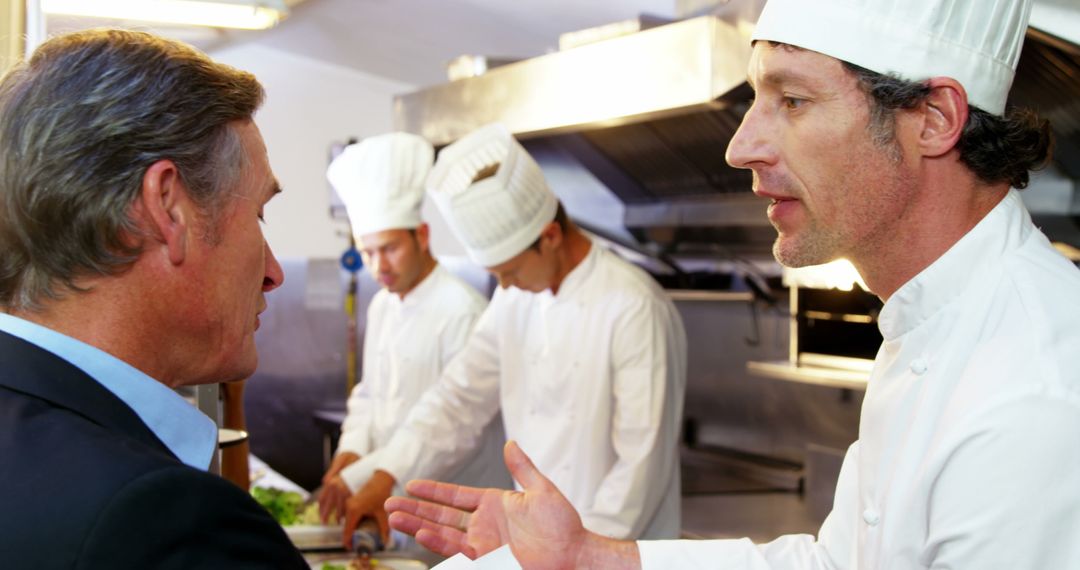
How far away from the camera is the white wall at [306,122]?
Result: 6344mm

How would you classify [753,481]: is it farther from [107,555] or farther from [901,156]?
[107,555]

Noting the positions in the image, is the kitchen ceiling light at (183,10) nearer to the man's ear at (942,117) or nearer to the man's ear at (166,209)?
the man's ear at (166,209)

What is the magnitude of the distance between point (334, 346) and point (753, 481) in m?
3.31

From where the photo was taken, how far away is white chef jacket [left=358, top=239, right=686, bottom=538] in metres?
2.79

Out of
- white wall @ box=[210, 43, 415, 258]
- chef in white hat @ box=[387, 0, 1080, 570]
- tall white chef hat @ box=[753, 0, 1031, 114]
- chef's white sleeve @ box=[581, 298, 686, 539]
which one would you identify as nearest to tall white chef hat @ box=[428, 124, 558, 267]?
chef's white sleeve @ box=[581, 298, 686, 539]

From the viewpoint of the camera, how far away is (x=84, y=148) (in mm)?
965

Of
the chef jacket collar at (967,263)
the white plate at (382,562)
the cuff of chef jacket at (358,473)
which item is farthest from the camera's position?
the cuff of chef jacket at (358,473)

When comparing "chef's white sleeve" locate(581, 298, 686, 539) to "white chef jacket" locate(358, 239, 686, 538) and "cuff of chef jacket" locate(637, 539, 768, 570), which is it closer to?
"white chef jacket" locate(358, 239, 686, 538)

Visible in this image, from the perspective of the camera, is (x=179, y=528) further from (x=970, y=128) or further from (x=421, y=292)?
(x=421, y=292)

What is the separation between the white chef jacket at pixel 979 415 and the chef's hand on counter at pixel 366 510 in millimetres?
1566

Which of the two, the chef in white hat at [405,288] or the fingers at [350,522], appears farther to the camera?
the chef in white hat at [405,288]

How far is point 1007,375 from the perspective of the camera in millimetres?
1145

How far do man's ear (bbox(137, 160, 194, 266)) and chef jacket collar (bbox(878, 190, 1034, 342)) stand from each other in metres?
0.92

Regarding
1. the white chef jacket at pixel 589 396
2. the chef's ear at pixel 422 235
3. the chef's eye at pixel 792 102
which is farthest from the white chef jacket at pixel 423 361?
the chef's eye at pixel 792 102
